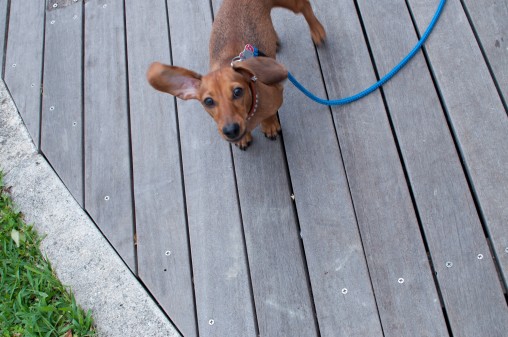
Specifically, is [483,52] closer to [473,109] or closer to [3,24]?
[473,109]

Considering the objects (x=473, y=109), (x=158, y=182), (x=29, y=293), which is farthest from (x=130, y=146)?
(x=473, y=109)

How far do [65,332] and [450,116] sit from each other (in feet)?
6.79

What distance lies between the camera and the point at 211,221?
2.79 metres

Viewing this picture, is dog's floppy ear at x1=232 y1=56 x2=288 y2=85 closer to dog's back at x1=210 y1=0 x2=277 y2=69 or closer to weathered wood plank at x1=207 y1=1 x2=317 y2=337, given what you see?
dog's back at x1=210 y1=0 x2=277 y2=69

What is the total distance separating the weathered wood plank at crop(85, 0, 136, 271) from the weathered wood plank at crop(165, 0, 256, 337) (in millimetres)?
326

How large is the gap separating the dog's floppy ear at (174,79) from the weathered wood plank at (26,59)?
1.18 m

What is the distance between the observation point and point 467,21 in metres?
2.96

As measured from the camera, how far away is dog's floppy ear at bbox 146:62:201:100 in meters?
2.35

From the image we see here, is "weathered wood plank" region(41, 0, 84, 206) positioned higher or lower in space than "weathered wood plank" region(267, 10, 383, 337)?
lower

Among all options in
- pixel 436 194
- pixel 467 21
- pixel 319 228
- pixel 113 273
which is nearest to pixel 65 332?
pixel 113 273

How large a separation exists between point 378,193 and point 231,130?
769 millimetres

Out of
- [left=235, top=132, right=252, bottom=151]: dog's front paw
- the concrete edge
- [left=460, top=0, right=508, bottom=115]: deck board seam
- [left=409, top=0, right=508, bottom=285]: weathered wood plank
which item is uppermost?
[left=460, top=0, right=508, bottom=115]: deck board seam

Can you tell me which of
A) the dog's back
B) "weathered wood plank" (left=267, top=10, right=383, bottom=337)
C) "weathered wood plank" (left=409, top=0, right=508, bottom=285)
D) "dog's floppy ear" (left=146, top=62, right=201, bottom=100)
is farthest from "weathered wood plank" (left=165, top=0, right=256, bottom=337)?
"weathered wood plank" (left=409, top=0, right=508, bottom=285)

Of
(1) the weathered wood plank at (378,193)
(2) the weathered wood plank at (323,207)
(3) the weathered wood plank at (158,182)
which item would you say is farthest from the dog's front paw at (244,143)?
(1) the weathered wood plank at (378,193)
